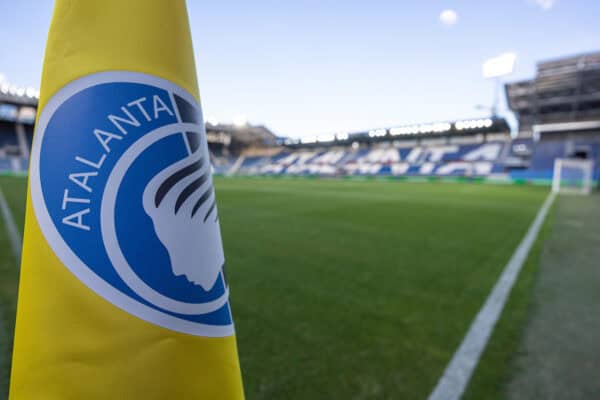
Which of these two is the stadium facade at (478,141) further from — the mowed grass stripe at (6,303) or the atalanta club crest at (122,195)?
the mowed grass stripe at (6,303)

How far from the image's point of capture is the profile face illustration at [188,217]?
642 millimetres

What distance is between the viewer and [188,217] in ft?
2.25

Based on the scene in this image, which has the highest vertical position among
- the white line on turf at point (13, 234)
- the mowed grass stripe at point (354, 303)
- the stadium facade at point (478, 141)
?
the stadium facade at point (478, 141)

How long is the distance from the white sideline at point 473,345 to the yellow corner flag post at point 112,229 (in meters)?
1.04

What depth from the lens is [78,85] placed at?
0.63 m

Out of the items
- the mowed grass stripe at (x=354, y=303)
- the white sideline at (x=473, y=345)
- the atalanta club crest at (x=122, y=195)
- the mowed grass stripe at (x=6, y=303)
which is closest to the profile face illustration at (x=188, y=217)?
the atalanta club crest at (x=122, y=195)

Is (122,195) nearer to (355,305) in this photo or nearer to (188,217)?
(188,217)

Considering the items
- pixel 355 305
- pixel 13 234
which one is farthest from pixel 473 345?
pixel 13 234

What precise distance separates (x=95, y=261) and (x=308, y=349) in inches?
47.6

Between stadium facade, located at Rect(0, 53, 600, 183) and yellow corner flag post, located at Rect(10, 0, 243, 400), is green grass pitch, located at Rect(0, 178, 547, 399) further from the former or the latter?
stadium facade, located at Rect(0, 53, 600, 183)

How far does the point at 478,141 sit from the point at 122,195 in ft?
120

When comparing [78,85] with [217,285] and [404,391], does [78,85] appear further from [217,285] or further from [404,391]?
[404,391]

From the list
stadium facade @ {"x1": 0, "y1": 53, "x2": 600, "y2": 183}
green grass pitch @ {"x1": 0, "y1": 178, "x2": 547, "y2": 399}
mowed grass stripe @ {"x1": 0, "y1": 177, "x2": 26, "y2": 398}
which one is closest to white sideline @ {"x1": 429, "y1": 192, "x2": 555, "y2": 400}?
green grass pitch @ {"x1": 0, "y1": 178, "x2": 547, "y2": 399}

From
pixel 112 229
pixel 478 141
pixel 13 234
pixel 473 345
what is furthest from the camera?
pixel 478 141
